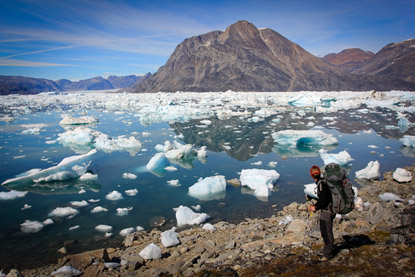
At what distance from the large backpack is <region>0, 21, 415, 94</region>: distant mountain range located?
2611 inches

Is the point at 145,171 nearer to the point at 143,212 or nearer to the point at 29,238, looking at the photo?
the point at 143,212

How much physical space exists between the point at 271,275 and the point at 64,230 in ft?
13.9

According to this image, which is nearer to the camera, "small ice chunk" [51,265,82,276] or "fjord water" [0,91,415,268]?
"small ice chunk" [51,265,82,276]

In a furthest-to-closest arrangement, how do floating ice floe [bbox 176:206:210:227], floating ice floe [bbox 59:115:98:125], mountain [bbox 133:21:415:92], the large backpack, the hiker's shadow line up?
1. mountain [bbox 133:21:415:92]
2. floating ice floe [bbox 59:115:98:125]
3. floating ice floe [bbox 176:206:210:227]
4. the hiker's shadow
5. the large backpack

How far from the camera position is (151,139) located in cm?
1310

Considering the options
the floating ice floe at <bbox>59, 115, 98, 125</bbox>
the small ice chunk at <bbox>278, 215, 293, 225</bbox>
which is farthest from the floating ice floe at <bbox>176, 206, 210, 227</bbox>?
the floating ice floe at <bbox>59, 115, 98, 125</bbox>

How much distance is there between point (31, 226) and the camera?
5047mm

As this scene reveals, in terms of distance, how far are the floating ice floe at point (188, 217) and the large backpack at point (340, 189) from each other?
3116mm

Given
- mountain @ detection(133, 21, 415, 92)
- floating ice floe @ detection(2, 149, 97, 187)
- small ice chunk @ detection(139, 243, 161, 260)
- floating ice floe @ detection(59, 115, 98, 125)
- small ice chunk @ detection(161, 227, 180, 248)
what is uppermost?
mountain @ detection(133, 21, 415, 92)

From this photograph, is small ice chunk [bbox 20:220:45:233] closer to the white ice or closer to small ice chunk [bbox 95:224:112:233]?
small ice chunk [bbox 95:224:112:233]

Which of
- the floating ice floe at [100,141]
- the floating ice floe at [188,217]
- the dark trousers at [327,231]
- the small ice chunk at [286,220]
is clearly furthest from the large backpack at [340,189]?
the floating ice floe at [100,141]

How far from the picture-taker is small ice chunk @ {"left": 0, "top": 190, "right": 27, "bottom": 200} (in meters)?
6.36

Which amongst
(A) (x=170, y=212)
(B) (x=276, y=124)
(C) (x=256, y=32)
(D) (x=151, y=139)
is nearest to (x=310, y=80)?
(C) (x=256, y=32)

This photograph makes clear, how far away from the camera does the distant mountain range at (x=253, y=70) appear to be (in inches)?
2788
